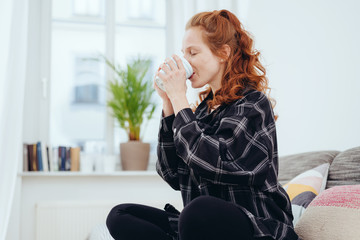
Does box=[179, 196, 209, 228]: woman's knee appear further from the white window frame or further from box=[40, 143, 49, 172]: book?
the white window frame

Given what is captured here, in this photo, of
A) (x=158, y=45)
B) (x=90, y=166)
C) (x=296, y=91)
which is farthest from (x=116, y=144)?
(x=296, y=91)

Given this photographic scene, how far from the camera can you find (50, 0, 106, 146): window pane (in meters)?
3.21

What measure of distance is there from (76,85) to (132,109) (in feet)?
1.75

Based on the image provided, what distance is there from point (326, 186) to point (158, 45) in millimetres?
2126

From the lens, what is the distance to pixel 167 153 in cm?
130

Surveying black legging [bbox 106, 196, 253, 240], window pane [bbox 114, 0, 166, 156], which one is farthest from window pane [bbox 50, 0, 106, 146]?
black legging [bbox 106, 196, 253, 240]

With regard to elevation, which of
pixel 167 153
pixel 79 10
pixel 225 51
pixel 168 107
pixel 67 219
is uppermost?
pixel 79 10

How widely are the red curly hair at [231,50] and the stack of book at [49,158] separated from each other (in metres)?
1.83

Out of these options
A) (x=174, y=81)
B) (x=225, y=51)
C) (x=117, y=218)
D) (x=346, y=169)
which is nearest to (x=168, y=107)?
(x=174, y=81)

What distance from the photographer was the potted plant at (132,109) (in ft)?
9.97

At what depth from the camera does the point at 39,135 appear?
3.12 meters

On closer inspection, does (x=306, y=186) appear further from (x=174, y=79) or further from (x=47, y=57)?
(x=47, y=57)

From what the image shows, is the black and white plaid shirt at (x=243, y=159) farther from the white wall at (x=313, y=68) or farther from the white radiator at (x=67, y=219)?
the white radiator at (x=67, y=219)

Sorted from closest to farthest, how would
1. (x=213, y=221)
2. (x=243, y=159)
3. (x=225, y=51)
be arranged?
(x=213, y=221) < (x=243, y=159) < (x=225, y=51)
